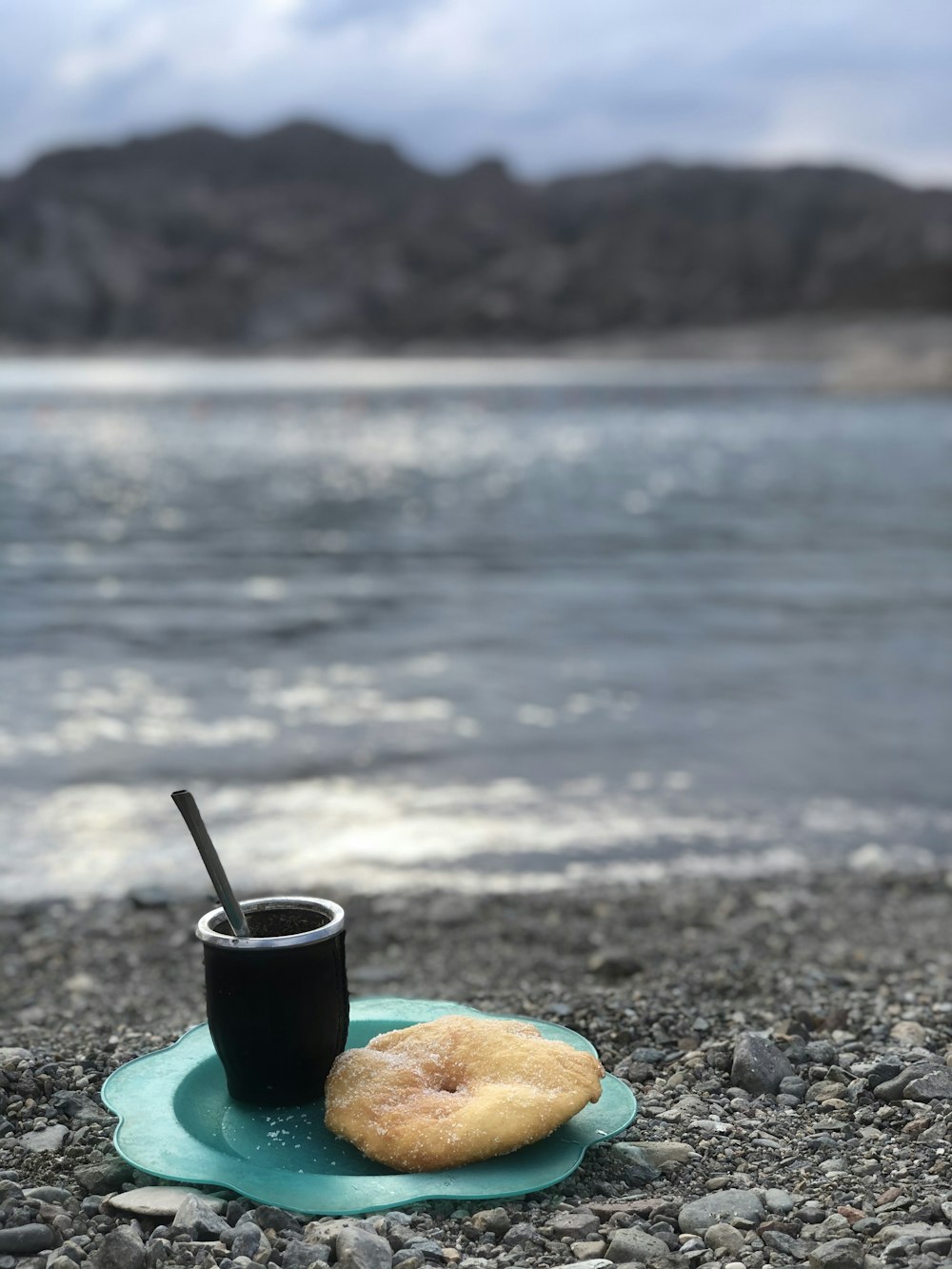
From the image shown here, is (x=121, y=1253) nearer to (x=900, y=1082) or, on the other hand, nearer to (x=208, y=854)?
(x=208, y=854)

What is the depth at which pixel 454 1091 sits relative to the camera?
440 cm

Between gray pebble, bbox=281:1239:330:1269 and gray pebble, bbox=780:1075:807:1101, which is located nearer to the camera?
gray pebble, bbox=281:1239:330:1269

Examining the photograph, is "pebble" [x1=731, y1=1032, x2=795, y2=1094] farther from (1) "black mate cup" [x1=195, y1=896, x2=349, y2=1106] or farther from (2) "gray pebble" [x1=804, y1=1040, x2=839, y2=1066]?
(1) "black mate cup" [x1=195, y1=896, x2=349, y2=1106]

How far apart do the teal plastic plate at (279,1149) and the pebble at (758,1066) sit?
401 mm

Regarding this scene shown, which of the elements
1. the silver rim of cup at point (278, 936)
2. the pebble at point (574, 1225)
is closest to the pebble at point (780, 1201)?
the pebble at point (574, 1225)

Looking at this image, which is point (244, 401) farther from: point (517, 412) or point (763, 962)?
point (763, 962)

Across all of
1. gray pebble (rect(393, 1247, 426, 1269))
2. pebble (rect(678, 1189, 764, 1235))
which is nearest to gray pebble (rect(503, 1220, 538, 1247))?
gray pebble (rect(393, 1247, 426, 1269))

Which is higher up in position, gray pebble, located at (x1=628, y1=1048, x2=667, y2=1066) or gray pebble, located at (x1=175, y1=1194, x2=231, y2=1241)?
gray pebble, located at (x1=175, y1=1194, x2=231, y2=1241)

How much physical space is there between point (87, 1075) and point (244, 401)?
312ft

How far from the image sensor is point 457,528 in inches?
1161

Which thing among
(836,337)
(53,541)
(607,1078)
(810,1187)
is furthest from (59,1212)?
(836,337)

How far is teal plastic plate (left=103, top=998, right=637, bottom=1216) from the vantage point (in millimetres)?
3912

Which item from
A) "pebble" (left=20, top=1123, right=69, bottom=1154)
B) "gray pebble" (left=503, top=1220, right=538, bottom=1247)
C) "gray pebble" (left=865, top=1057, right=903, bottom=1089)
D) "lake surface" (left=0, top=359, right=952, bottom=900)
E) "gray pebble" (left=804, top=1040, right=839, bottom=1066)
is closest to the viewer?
"gray pebble" (left=503, top=1220, right=538, bottom=1247)

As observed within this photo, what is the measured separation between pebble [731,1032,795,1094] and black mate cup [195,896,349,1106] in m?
1.25
